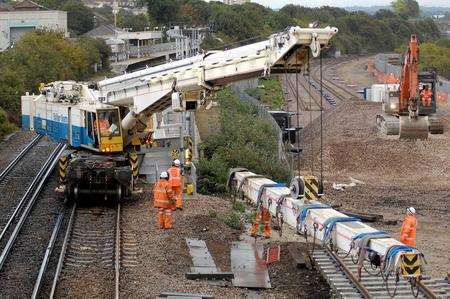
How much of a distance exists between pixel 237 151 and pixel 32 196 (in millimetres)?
7867

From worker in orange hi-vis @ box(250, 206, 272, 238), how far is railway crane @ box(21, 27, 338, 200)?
2936mm

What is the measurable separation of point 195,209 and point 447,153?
752 inches

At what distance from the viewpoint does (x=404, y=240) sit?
15844mm

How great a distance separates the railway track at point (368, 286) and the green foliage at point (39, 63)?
91.2 feet

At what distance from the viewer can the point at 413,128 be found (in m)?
40.6

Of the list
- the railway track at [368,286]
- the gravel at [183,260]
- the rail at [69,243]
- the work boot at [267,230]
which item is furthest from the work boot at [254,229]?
the railway track at [368,286]

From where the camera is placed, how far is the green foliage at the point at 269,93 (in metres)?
55.8

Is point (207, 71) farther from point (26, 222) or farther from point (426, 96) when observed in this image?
point (426, 96)

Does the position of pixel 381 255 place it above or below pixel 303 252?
above

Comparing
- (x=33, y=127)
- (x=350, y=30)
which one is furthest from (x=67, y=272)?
(x=350, y=30)

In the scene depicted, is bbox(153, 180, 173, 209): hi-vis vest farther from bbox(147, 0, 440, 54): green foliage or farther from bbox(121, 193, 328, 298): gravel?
bbox(147, 0, 440, 54): green foliage

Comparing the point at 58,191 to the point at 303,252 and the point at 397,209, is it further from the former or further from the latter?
the point at 397,209

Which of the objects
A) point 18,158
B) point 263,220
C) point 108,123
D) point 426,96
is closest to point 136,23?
point 426,96

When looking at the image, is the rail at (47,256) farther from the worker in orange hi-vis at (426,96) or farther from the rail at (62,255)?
the worker in orange hi-vis at (426,96)
